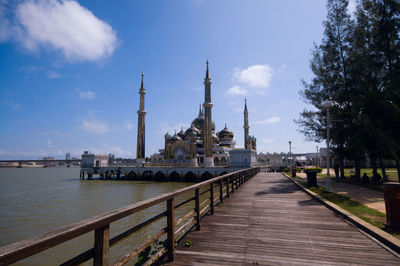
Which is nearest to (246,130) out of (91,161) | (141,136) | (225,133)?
(225,133)

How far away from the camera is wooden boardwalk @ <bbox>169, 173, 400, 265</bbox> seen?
367cm

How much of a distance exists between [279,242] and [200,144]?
60.5 m

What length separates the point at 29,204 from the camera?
689 inches

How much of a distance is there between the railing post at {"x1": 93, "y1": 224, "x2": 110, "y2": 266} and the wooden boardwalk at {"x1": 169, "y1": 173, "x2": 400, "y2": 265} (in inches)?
61.2

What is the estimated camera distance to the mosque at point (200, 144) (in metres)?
45.7

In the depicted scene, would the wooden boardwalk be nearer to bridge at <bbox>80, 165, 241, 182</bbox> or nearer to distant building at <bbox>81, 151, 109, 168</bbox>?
bridge at <bbox>80, 165, 241, 182</bbox>

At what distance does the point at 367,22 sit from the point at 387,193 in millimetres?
20566

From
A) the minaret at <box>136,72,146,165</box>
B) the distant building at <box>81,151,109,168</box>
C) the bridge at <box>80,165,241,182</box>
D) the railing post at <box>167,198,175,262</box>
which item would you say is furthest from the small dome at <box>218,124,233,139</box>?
the railing post at <box>167,198,175,262</box>

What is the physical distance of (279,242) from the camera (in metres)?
4.45

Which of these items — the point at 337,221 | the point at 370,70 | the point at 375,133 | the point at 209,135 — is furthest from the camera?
the point at 209,135

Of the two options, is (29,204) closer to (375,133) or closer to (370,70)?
(375,133)

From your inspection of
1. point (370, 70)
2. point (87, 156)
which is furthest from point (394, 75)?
point (87, 156)

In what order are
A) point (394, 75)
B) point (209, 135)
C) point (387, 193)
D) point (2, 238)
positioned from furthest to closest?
1. point (209, 135)
2. point (394, 75)
3. point (2, 238)
4. point (387, 193)

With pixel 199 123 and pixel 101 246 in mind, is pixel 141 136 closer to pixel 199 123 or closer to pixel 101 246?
pixel 199 123
